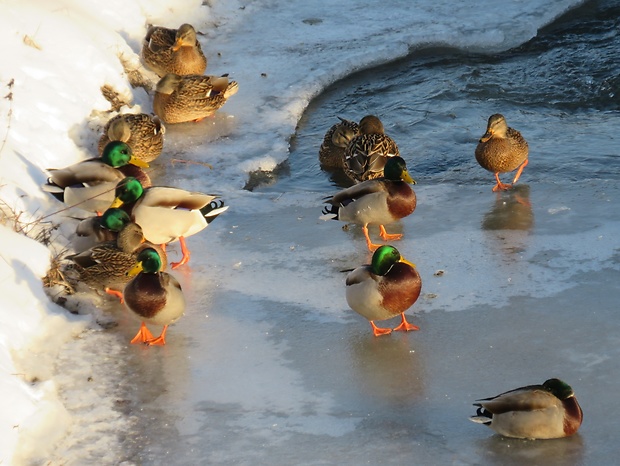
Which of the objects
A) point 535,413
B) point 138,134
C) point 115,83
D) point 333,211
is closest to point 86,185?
point 138,134

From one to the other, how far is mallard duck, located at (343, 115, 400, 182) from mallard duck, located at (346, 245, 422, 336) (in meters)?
2.72

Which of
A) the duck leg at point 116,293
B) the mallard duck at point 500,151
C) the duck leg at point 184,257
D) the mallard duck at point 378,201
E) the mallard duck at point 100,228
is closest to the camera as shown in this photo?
the duck leg at point 116,293

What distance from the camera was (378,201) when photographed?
299 inches

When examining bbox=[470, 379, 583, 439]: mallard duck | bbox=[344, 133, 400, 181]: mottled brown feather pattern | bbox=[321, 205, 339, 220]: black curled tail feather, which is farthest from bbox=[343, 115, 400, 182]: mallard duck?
bbox=[470, 379, 583, 439]: mallard duck

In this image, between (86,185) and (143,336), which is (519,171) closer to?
(86,185)

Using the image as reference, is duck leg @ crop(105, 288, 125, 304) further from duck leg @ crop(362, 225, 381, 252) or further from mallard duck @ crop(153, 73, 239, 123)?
mallard duck @ crop(153, 73, 239, 123)

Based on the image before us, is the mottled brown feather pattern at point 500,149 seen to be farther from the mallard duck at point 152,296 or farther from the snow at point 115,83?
the mallard duck at point 152,296

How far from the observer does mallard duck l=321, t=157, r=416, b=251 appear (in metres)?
7.59

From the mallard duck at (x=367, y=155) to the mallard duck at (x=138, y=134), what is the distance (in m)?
1.78

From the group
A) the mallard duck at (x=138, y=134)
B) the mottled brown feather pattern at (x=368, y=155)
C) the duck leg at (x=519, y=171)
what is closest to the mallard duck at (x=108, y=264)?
the mallard duck at (x=138, y=134)

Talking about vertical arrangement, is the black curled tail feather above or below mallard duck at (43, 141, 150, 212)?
below

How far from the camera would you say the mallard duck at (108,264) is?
6.82m

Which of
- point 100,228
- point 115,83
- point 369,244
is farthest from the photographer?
point 115,83

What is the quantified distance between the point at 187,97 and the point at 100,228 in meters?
3.35
